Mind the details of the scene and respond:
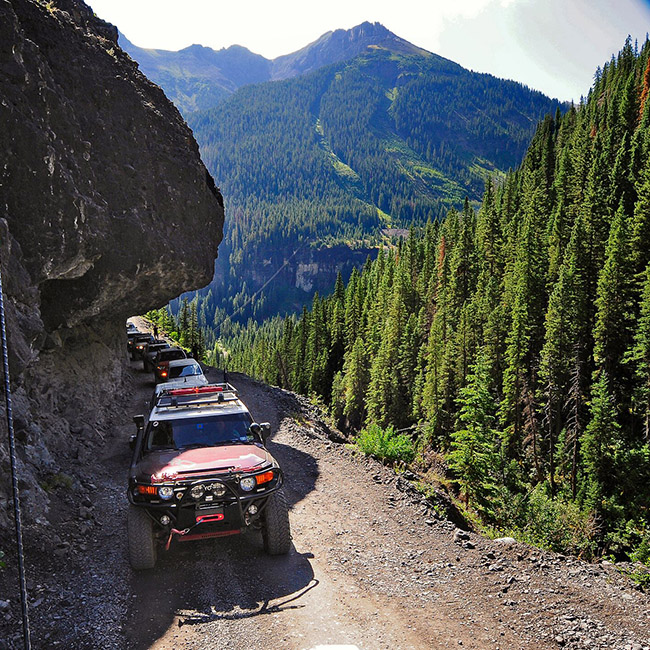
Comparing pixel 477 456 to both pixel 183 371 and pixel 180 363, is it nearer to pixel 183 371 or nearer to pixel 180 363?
pixel 183 371

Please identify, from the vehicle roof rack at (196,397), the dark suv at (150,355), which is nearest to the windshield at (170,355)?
the dark suv at (150,355)

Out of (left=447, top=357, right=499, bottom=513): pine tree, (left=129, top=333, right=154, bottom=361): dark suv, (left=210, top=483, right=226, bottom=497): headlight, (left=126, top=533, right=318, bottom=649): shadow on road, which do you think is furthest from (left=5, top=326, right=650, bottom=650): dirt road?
(left=129, top=333, right=154, bottom=361): dark suv

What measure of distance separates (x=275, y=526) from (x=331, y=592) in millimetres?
1353

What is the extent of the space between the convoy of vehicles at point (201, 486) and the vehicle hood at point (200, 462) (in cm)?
1

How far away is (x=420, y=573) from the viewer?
8086 mm

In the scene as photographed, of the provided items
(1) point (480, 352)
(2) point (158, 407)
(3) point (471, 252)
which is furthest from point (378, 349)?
(2) point (158, 407)

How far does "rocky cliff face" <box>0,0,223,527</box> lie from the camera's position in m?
10.7

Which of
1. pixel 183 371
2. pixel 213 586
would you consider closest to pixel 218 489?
pixel 213 586

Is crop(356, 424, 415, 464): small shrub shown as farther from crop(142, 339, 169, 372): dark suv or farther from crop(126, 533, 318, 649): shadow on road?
crop(142, 339, 169, 372): dark suv

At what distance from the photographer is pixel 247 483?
25.2ft

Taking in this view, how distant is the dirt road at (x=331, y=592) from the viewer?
6.29 m

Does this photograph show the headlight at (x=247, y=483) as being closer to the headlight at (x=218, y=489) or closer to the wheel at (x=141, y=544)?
the headlight at (x=218, y=489)

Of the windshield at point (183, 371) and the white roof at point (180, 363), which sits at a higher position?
the white roof at point (180, 363)

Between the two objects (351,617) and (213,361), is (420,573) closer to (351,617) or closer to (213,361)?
(351,617)
